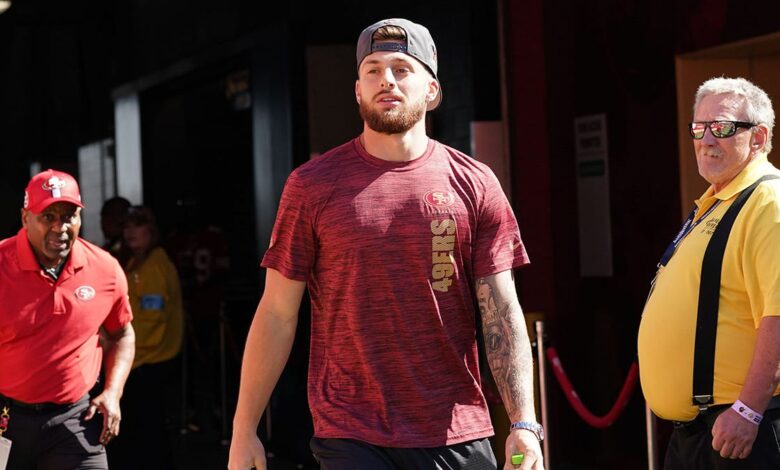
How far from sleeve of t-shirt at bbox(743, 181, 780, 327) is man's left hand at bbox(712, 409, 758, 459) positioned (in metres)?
0.31

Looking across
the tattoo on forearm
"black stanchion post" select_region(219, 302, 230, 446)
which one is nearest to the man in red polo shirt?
the tattoo on forearm

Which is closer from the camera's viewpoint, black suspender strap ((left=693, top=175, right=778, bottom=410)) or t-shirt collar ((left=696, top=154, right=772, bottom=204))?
black suspender strap ((left=693, top=175, right=778, bottom=410))

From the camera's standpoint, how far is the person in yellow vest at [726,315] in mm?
4148

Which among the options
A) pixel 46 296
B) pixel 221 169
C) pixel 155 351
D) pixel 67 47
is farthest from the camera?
pixel 67 47

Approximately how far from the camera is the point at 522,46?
28.7ft

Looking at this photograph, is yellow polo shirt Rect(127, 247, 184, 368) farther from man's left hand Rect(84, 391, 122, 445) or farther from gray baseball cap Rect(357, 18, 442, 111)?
gray baseball cap Rect(357, 18, 442, 111)

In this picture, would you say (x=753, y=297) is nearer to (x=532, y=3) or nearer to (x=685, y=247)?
(x=685, y=247)

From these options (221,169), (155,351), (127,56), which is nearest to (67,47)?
(127,56)

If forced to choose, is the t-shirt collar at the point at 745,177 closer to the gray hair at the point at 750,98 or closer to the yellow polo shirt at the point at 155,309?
the gray hair at the point at 750,98

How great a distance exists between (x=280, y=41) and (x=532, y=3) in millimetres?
2204

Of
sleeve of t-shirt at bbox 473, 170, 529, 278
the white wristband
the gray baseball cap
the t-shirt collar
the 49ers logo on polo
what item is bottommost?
the white wristband

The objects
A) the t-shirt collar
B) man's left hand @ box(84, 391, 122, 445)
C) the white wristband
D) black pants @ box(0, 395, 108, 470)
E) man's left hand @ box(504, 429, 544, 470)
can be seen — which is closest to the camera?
man's left hand @ box(504, 429, 544, 470)

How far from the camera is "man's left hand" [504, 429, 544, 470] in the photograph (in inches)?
148

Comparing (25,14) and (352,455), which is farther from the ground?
(25,14)
